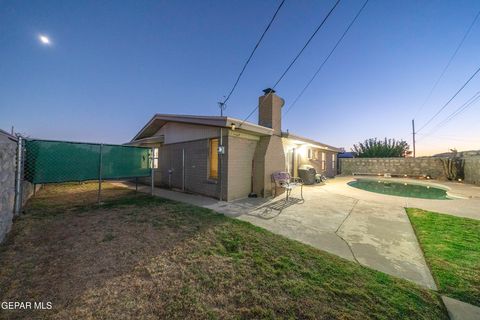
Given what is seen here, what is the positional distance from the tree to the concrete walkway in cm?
1772

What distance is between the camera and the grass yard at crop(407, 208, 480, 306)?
2.11 m

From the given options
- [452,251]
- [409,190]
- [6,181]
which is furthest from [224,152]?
[409,190]

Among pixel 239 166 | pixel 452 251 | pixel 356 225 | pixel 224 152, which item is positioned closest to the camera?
pixel 452 251

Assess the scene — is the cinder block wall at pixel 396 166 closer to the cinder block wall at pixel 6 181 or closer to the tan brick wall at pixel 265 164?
the tan brick wall at pixel 265 164

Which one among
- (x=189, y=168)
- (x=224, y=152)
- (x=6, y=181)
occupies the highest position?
(x=224, y=152)

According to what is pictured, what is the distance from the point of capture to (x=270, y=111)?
24.6 ft

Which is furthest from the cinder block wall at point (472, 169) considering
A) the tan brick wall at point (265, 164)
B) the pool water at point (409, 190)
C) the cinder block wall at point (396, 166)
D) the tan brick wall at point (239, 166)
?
the tan brick wall at point (239, 166)

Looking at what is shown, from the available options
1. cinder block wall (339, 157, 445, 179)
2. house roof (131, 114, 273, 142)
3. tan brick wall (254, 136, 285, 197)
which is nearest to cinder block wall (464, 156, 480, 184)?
cinder block wall (339, 157, 445, 179)

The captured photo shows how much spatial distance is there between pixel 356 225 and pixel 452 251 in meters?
1.46

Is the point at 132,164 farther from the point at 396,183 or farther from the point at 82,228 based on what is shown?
the point at 396,183

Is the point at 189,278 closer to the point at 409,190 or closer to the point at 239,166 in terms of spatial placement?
the point at 239,166

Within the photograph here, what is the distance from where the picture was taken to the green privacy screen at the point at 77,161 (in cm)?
448

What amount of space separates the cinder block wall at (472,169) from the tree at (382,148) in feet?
29.7

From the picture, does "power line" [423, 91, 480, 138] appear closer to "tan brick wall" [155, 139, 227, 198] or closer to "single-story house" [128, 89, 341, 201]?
"single-story house" [128, 89, 341, 201]
